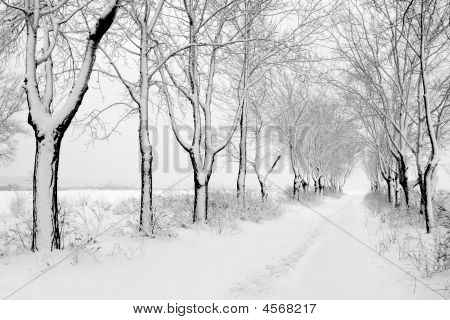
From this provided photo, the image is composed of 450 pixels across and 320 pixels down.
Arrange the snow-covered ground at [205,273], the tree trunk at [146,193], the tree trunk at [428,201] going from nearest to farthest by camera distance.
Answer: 1. the snow-covered ground at [205,273]
2. the tree trunk at [146,193]
3. the tree trunk at [428,201]

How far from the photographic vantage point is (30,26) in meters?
5.17

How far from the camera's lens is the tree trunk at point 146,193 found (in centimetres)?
652

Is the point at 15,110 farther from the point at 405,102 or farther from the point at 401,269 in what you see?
the point at 401,269

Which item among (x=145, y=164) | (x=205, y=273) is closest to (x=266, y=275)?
(x=205, y=273)

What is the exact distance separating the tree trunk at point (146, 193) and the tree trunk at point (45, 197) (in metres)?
1.77

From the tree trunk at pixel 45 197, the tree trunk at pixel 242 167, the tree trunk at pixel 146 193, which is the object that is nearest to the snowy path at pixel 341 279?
the tree trunk at pixel 146 193

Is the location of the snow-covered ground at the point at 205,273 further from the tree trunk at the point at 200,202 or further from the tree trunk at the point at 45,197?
the tree trunk at the point at 200,202

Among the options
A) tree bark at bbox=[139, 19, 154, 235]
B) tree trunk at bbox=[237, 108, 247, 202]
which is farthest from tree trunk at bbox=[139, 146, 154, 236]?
tree trunk at bbox=[237, 108, 247, 202]

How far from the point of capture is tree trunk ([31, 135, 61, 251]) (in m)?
4.79

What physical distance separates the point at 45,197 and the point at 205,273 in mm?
2377

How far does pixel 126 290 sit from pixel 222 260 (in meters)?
2.01

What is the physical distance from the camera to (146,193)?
6.64 m

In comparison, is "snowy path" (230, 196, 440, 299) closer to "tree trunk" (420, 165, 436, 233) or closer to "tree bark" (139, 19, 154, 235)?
"tree trunk" (420, 165, 436, 233)

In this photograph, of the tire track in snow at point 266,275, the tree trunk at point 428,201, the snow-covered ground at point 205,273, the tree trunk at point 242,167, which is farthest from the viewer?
the tree trunk at point 242,167
